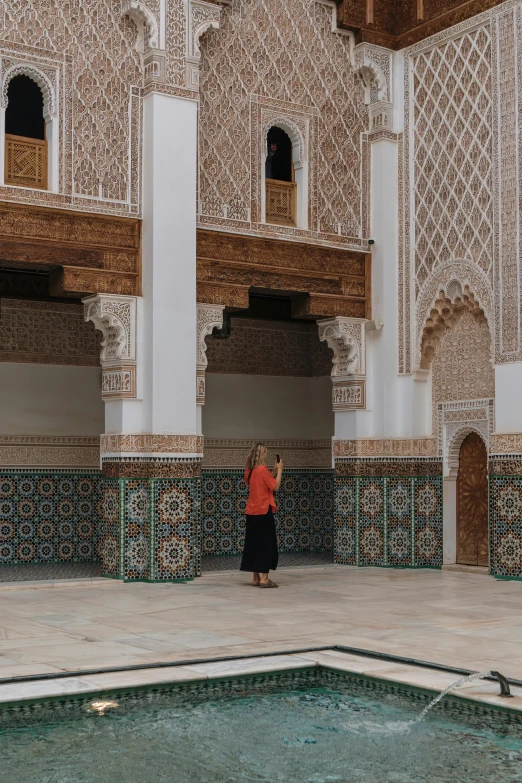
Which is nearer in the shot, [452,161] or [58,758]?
[58,758]

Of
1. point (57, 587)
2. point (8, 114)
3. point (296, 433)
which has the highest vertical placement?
point (8, 114)

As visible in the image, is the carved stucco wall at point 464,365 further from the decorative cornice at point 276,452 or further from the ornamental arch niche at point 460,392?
the decorative cornice at point 276,452

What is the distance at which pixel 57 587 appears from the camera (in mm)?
6602

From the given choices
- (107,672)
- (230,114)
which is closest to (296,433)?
Result: (230,114)

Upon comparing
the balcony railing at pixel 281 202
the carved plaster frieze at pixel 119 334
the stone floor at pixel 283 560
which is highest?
the balcony railing at pixel 281 202

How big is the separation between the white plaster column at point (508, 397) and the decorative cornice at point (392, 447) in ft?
2.52

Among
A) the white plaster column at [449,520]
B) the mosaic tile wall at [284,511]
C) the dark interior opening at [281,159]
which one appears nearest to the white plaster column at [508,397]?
the white plaster column at [449,520]

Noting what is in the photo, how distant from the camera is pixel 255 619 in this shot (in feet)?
16.9

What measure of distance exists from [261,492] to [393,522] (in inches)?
65.4

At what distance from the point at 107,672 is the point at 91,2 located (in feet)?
15.3

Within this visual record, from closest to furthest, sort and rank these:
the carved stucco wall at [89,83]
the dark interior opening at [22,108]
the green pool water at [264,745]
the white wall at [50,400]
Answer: the green pool water at [264,745], the carved stucco wall at [89,83], the dark interior opening at [22,108], the white wall at [50,400]

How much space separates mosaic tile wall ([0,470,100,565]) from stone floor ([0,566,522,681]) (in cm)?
127

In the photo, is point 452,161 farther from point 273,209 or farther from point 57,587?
point 57,587

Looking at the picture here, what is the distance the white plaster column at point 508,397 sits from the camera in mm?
7023
